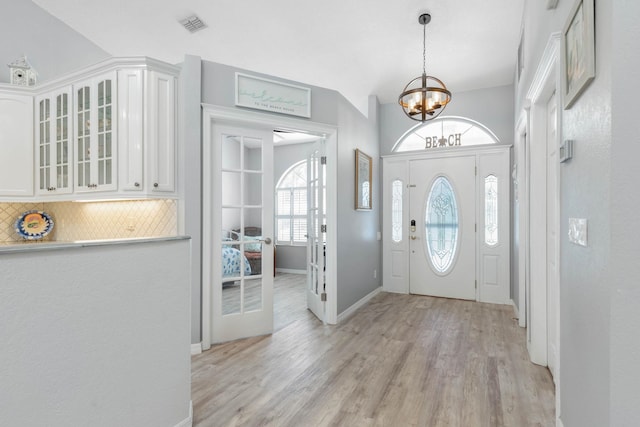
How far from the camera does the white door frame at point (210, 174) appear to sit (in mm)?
2979

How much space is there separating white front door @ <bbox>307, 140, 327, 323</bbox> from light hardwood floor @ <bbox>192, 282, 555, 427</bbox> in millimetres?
332

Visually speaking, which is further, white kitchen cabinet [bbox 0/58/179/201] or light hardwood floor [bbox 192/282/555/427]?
white kitchen cabinet [bbox 0/58/179/201]

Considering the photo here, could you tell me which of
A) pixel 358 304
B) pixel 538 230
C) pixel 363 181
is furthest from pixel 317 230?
pixel 538 230

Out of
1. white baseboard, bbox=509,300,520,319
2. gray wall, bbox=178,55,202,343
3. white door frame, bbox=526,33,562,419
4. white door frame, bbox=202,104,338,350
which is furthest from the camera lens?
white baseboard, bbox=509,300,520,319

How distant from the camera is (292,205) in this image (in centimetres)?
739

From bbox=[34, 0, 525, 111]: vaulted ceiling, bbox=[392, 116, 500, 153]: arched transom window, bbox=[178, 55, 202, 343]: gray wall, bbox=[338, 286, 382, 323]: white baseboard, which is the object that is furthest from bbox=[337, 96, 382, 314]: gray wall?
bbox=[178, 55, 202, 343]: gray wall

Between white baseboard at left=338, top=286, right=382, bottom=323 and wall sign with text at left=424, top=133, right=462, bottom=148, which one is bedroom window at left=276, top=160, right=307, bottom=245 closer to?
white baseboard at left=338, top=286, right=382, bottom=323

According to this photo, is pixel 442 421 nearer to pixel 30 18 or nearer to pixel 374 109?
pixel 374 109

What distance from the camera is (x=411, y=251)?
16.7 ft

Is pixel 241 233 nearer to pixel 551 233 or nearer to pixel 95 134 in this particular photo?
pixel 95 134

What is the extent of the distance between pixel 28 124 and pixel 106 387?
10.0 feet

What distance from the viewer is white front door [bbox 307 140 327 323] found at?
12.4ft

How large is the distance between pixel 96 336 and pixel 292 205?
19.8ft

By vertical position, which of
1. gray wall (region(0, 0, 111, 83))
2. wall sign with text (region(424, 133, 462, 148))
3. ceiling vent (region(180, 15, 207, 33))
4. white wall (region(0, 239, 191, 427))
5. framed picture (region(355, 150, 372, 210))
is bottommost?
white wall (region(0, 239, 191, 427))
